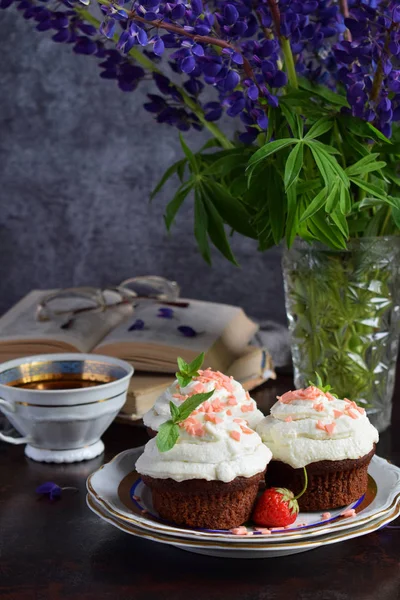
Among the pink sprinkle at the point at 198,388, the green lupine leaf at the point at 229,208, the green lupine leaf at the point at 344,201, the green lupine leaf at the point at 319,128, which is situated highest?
the green lupine leaf at the point at 319,128

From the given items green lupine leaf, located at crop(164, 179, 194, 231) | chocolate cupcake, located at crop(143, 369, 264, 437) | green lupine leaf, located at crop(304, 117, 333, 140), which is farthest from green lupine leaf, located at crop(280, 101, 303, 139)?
chocolate cupcake, located at crop(143, 369, 264, 437)

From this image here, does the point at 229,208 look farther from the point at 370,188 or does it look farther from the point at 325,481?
the point at 325,481

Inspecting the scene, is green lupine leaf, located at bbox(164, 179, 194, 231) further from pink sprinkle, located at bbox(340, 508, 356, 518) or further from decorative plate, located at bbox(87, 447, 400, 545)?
pink sprinkle, located at bbox(340, 508, 356, 518)

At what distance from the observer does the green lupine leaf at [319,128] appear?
4.37 feet

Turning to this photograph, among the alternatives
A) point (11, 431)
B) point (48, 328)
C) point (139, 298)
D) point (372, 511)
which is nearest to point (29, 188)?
point (139, 298)

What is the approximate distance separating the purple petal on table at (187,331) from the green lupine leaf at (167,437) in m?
0.69

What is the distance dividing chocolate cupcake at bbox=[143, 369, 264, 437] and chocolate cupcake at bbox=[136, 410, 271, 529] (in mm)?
83

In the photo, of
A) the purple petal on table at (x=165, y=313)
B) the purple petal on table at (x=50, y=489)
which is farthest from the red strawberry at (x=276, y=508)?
the purple petal on table at (x=165, y=313)

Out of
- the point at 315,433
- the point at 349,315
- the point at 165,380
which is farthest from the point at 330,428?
the point at 165,380

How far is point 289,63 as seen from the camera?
4.63ft

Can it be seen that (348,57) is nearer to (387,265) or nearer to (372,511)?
(387,265)

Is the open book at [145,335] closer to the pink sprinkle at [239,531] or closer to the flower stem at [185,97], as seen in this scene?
the flower stem at [185,97]

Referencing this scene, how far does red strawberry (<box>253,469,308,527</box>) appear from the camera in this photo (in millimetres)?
1059

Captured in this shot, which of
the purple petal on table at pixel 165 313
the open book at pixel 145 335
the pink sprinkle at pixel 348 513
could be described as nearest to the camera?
the pink sprinkle at pixel 348 513
